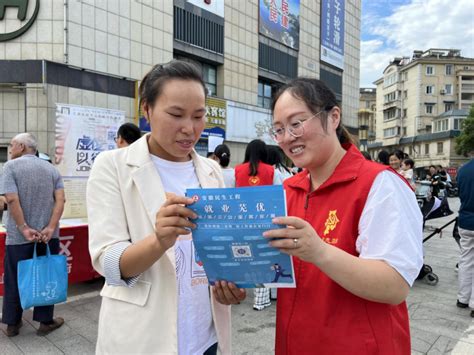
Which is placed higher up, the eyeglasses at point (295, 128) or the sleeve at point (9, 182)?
the eyeglasses at point (295, 128)

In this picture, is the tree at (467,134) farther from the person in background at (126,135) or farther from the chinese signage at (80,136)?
the person in background at (126,135)

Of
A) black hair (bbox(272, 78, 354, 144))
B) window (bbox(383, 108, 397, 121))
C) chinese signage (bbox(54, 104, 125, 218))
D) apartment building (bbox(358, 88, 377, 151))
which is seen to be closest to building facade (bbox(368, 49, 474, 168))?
window (bbox(383, 108, 397, 121))

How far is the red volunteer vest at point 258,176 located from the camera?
4332 millimetres

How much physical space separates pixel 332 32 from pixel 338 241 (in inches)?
939

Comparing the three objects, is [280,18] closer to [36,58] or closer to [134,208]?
[36,58]

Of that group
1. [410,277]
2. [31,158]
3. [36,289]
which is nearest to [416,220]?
[410,277]

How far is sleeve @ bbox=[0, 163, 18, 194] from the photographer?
3371mm

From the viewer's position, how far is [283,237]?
3.07 ft

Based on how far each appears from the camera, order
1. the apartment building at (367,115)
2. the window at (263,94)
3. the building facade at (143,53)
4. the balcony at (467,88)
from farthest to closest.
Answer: the apartment building at (367,115) → the balcony at (467,88) → the window at (263,94) → the building facade at (143,53)

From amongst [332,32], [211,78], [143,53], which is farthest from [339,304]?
[332,32]

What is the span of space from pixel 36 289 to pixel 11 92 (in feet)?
29.6

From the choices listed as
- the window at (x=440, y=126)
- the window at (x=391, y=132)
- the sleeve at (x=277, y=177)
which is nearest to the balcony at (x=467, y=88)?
the window at (x=440, y=126)

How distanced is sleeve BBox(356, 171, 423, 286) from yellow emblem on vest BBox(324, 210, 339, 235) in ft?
0.30

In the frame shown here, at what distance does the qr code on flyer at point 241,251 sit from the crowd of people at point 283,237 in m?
0.10
